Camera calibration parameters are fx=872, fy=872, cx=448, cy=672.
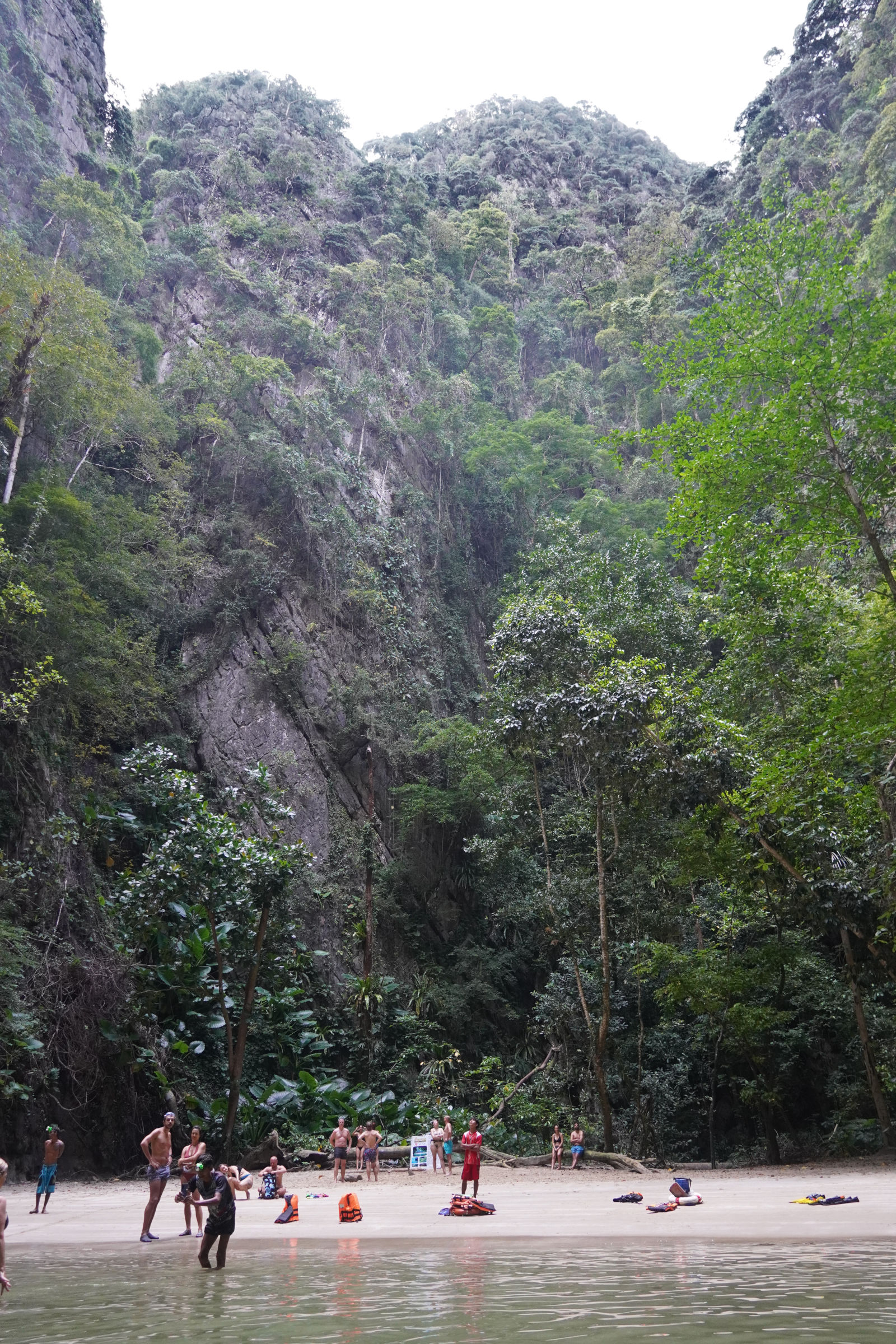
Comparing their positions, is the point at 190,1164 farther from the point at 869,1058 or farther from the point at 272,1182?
the point at 869,1058

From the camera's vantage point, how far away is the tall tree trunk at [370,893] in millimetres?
21172

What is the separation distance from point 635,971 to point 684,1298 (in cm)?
1355

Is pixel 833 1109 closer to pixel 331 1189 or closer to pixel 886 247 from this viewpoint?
pixel 331 1189

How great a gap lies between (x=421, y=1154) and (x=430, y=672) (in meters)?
16.9

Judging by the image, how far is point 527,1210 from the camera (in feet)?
36.2

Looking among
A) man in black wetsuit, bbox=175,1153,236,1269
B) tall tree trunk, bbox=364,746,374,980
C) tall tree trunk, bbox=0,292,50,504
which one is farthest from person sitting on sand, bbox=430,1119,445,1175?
tall tree trunk, bbox=0,292,50,504

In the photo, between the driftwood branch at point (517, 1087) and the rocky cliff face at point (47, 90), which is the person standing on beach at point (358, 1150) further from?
the rocky cliff face at point (47, 90)

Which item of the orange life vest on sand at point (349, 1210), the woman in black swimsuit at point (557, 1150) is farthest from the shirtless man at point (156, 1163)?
the woman in black swimsuit at point (557, 1150)

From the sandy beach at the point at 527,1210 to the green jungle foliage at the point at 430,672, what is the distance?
6.18 feet

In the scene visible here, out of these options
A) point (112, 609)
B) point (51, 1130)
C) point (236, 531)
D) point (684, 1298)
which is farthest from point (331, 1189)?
point (236, 531)

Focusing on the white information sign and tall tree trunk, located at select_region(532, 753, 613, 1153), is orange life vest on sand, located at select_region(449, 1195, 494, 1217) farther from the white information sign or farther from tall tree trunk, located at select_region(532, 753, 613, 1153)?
the white information sign

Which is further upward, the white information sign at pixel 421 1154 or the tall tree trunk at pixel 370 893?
the tall tree trunk at pixel 370 893

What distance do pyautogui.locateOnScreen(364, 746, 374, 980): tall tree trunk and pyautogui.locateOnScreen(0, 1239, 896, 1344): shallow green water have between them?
13330 millimetres

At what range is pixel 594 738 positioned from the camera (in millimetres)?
17047
